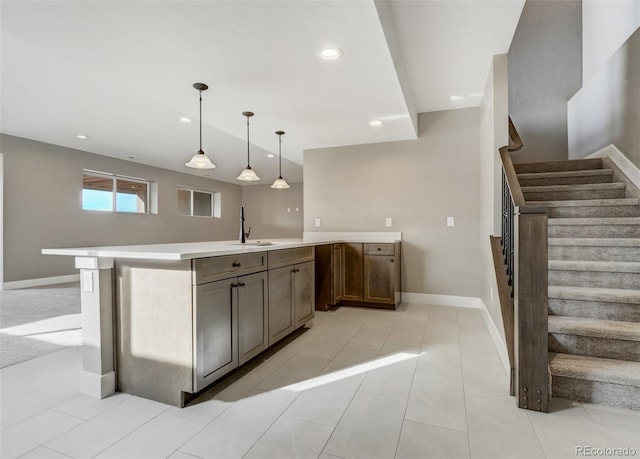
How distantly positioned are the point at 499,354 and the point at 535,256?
3.71 feet

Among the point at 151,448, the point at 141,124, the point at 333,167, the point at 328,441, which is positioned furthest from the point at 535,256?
the point at 141,124

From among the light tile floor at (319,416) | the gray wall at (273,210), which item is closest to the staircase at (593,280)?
the light tile floor at (319,416)

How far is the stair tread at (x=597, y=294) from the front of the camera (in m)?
2.05

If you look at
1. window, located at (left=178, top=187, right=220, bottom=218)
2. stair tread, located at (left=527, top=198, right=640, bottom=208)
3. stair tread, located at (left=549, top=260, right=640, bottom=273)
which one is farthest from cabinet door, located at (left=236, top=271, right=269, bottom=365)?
window, located at (left=178, top=187, right=220, bottom=218)

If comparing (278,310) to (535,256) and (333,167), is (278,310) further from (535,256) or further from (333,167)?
(333,167)

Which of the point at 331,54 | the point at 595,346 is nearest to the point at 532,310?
the point at 595,346

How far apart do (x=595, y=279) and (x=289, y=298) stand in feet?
7.90

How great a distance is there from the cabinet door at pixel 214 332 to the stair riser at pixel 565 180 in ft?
11.1

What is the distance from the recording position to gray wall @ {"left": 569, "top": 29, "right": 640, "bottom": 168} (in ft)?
9.36

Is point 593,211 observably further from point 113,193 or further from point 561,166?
point 113,193

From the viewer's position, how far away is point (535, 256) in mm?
1711

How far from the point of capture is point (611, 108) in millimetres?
3262

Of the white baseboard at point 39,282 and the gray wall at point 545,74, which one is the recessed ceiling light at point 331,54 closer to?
the gray wall at point 545,74

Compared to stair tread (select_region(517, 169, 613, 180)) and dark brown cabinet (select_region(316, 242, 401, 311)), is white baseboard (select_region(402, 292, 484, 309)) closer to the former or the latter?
dark brown cabinet (select_region(316, 242, 401, 311))
